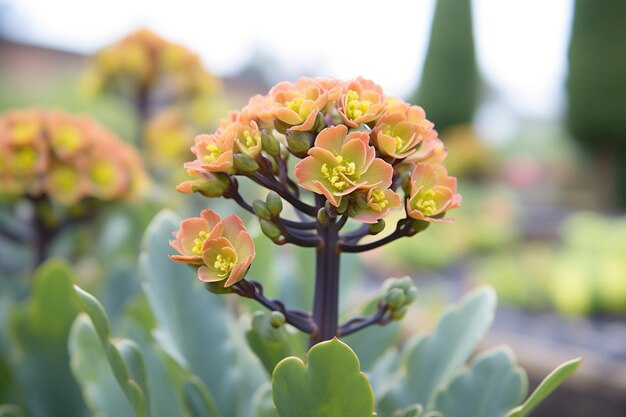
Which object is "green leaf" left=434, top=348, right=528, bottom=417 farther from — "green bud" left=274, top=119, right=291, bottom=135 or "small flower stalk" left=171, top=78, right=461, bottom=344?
"green bud" left=274, top=119, right=291, bottom=135

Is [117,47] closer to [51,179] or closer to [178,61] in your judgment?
[178,61]

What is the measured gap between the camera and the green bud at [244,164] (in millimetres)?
528

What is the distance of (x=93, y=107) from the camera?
6.62m

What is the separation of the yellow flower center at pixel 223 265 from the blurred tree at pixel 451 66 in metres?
9.27

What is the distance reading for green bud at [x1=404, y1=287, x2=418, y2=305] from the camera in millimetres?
591

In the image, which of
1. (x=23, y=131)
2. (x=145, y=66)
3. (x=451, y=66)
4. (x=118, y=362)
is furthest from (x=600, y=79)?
(x=118, y=362)

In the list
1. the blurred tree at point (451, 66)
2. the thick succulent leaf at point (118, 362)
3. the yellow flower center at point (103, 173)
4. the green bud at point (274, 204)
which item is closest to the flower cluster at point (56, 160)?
the yellow flower center at point (103, 173)

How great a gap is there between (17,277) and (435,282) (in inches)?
109

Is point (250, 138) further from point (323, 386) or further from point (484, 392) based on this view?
point (484, 392)

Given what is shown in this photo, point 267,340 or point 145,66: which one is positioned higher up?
point 145,66

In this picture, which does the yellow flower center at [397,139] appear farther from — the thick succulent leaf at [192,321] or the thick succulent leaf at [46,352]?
the thick succulent leaf at [46,352]

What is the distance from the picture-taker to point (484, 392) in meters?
0.67

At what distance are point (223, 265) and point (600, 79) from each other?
7972 millimetres

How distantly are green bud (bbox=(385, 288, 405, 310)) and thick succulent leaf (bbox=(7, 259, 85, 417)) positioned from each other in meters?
0.50
